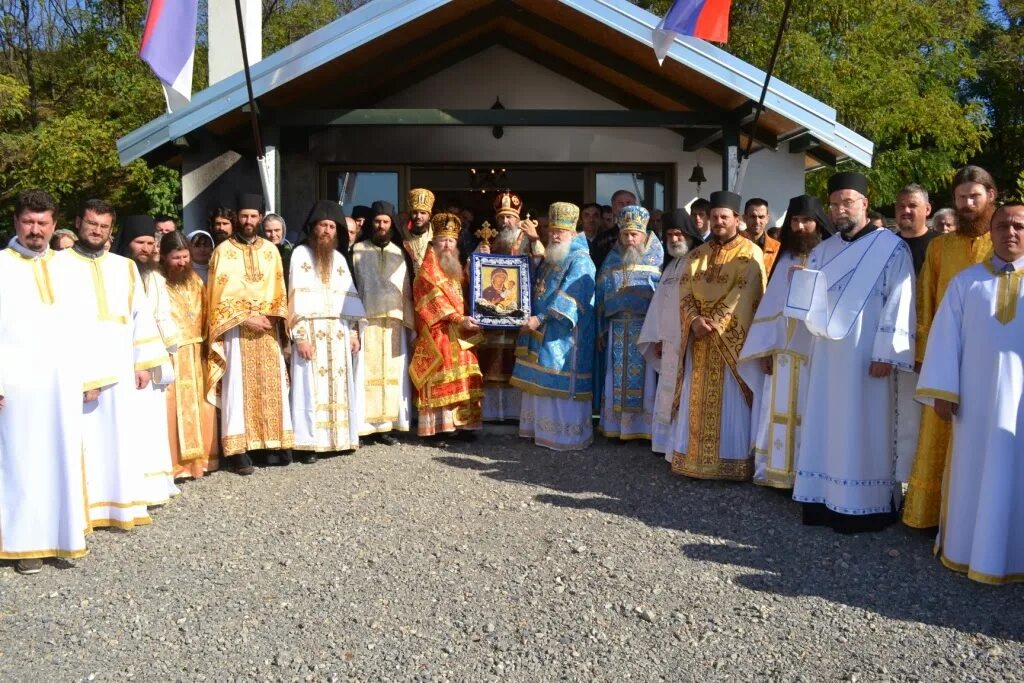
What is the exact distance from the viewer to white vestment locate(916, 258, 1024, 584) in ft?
15.6

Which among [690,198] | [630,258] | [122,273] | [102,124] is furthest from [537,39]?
[102,124]

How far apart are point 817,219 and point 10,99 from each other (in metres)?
17.1

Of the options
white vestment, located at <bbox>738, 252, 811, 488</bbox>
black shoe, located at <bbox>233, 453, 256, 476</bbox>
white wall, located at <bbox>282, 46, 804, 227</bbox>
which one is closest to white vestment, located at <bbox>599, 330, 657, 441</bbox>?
white vestment, located at <bbox>738, 252, 811, 488</bbox>

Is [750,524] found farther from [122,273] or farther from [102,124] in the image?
[102,124]

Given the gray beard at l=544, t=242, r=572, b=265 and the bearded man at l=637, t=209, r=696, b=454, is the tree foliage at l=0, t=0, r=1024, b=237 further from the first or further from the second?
the gray beard at l=544, t=242, r=572, b=265

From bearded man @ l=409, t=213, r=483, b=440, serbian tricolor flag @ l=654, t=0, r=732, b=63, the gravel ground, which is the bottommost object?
the gravel ground

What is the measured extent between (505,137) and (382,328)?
4.40 m

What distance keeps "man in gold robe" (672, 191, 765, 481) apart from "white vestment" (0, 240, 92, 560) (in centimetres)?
397

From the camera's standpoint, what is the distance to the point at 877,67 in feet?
50.7

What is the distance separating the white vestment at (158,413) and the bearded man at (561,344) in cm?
275

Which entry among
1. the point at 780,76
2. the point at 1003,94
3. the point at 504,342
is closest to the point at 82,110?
the point at 780,76

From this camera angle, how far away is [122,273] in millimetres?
5801

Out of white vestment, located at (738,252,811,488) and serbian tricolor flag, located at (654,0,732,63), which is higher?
serbian tricolor flag, located at (654,0,732,63)

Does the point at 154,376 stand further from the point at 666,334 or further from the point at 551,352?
the point at 666,334
